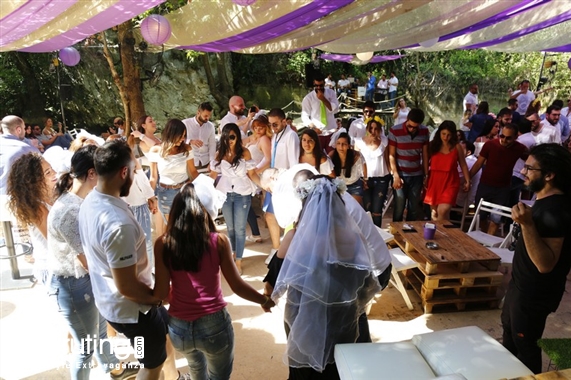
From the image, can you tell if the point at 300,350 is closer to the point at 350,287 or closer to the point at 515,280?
the point at 350,287

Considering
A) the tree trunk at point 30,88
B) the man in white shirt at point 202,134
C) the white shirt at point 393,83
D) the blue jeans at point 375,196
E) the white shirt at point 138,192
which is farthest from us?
the white shirt at point 393,83

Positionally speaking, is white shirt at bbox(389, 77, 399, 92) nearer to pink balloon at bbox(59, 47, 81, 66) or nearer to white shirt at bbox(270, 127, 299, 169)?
pink balloon at bbox(59, 47, 81, 66)

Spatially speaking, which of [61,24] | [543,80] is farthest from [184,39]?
[543,80]

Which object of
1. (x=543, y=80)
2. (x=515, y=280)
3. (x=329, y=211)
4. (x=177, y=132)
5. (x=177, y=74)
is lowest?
(x=515, y=280)

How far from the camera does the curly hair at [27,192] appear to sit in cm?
229

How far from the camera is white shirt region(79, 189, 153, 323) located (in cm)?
165

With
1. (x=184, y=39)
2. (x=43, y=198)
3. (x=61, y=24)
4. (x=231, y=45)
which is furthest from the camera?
(x=231, y=45)

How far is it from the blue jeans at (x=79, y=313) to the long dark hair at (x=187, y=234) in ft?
2.35

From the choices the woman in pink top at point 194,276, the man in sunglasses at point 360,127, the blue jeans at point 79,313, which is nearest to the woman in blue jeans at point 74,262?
the blue jeans at point 79,313

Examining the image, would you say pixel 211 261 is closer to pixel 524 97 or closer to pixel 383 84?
pixel 524 97

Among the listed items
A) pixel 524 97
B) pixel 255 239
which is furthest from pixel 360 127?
pixel 524 97

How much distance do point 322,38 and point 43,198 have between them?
4.25m

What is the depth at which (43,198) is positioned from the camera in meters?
2.33

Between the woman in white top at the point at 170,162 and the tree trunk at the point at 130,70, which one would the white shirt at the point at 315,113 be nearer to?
the woman in white top at the point at 170,162
